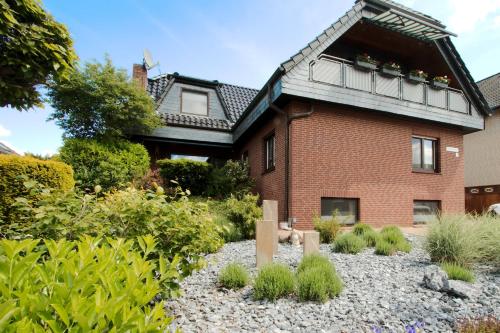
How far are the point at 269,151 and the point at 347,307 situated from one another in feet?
25.6

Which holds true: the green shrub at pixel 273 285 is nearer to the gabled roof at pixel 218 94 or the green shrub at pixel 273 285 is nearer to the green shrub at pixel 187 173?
the green shrub at pixel 187 173

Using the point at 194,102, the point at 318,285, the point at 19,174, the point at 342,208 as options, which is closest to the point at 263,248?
the point at 318,285

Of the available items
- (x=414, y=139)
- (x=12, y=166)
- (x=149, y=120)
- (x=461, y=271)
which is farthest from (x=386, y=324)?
Result: (x=149, y=120)

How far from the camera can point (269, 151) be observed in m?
10.6

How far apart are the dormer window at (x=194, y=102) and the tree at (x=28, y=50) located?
906 centimetres

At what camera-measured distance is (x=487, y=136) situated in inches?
618

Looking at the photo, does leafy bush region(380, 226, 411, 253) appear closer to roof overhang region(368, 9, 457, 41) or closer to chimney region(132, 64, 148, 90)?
roof overhang region(368, 9, 457, 41)

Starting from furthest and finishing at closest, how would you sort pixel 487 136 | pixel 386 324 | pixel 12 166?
1. pixel 487 136
2. pixel 12 166
3. pixel 386 324

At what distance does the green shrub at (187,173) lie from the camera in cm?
1091

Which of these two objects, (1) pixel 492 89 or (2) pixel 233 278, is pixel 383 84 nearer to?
(2) pixel 233 278

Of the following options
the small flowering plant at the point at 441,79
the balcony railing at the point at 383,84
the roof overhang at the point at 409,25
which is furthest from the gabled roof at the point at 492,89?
the roof overhang at the point at 409,25

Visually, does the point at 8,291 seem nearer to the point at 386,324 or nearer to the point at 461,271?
the point at 386,324

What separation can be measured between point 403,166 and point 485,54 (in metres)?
3.97

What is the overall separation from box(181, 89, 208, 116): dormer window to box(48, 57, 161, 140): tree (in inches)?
118
